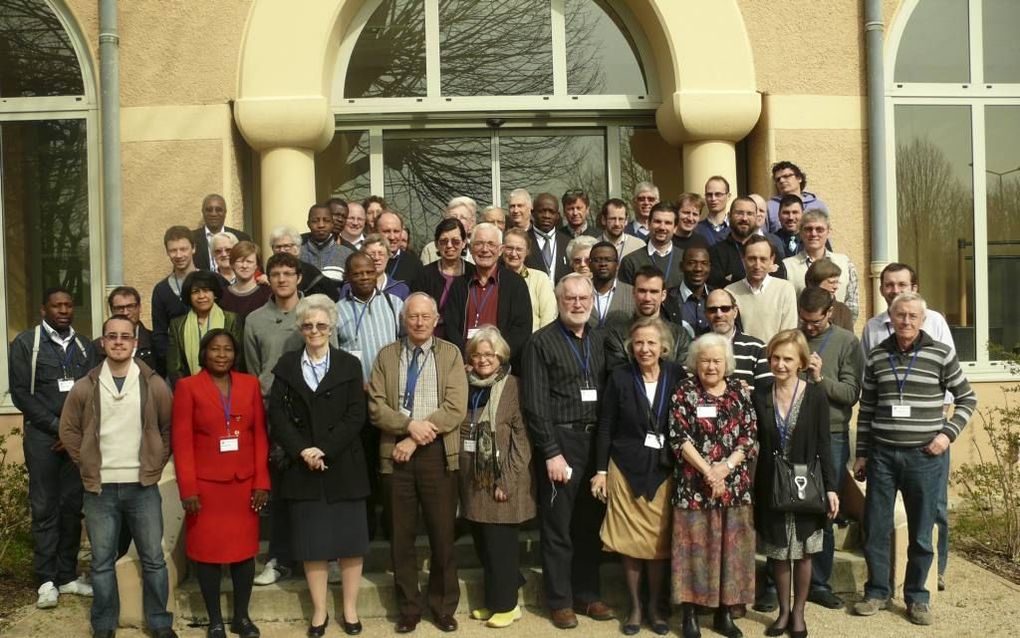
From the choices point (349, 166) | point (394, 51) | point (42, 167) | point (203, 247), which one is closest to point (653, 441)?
point (203, 247)

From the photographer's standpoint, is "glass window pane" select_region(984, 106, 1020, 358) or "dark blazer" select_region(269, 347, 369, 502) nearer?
"dark blazer" select_region(269, 347, 369, 502)

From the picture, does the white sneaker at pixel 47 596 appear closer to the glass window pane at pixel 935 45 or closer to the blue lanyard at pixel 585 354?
the blue lanyard at pixel 585 354

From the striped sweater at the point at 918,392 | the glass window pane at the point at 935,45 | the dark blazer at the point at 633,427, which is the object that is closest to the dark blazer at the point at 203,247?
the dark blazer at the point at 633,427

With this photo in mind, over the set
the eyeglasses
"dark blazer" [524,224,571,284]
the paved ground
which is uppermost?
"dark blazer" [524,224,571,284]

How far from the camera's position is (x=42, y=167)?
331 inches

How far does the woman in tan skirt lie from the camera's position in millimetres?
5520

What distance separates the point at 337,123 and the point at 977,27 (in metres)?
5.71

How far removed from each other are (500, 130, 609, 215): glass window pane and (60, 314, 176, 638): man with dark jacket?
14.4ft

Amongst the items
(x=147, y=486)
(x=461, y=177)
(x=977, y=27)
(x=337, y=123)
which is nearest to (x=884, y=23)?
(x=977, y=27)

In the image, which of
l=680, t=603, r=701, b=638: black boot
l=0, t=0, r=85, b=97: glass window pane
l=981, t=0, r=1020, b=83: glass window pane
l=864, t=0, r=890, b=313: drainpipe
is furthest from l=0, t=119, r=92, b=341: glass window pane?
l=981, t=0, r=1020, b=83: glass window pane

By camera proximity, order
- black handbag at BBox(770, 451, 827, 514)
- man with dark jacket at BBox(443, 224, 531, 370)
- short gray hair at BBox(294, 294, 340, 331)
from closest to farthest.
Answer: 1. black handbag at BBox(770, 451, 827, 514)
2. short gray hair at BBox(294, 294, 340, 331)
3. man with dark jacket at BBox(443, 224, 531, 370)

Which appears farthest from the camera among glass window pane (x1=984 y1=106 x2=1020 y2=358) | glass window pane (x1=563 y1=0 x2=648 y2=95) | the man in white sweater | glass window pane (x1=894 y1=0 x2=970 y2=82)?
glass window pane (x1=563 y1=0 x2=648 y2=95)

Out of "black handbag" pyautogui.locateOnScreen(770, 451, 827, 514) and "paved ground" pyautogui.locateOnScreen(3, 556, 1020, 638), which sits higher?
"black handbag" pyautogui.locateOnScreen(770, 451, 827, 514)

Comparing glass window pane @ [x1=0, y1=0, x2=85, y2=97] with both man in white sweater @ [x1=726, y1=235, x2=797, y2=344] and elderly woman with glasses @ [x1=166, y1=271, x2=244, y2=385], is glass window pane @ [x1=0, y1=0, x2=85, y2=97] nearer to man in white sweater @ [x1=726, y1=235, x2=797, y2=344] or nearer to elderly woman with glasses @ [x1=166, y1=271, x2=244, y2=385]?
elderly woman with glasses @ [x1=166, y1=271, x2=244, y2=385]
